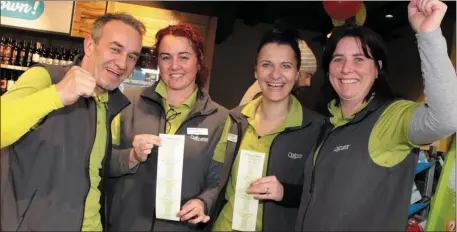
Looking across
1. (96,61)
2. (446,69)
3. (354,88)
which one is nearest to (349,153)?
(354,88)

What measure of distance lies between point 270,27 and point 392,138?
4468 millimetres

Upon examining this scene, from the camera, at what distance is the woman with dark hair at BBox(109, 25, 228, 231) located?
166cm

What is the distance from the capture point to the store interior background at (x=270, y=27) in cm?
520

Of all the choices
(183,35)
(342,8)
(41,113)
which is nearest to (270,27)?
(342,8)

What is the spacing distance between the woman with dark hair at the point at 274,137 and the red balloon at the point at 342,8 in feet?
5.44

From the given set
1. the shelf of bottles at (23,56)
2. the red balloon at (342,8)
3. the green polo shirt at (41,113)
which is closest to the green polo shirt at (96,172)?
the green polo shirt at (41,113)

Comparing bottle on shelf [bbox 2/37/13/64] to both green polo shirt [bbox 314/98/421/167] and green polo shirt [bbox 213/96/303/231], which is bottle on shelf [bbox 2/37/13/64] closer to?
green polo shirt [bbox 213/96/303/231]

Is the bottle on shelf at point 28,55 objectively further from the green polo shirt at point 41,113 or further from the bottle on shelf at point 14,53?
the green polo shirt at point 41,113

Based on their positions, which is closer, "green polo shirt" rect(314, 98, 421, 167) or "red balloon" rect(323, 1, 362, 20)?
"green polo shirt" rect(314, 98, 421, 167)

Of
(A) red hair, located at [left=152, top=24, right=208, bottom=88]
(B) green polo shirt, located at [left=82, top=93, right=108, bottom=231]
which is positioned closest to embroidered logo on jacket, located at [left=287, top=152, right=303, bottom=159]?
(A) red hair, located at [left=152, top=24, right=208, bottom=88]

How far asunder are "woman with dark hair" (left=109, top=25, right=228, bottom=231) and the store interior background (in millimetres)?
3250

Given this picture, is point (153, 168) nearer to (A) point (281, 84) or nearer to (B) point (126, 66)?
(B) point (126, 66)

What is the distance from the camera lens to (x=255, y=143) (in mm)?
1781

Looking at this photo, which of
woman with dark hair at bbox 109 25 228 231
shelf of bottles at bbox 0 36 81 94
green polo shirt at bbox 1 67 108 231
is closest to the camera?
green polo shirt at bbox 1 67 108 231
